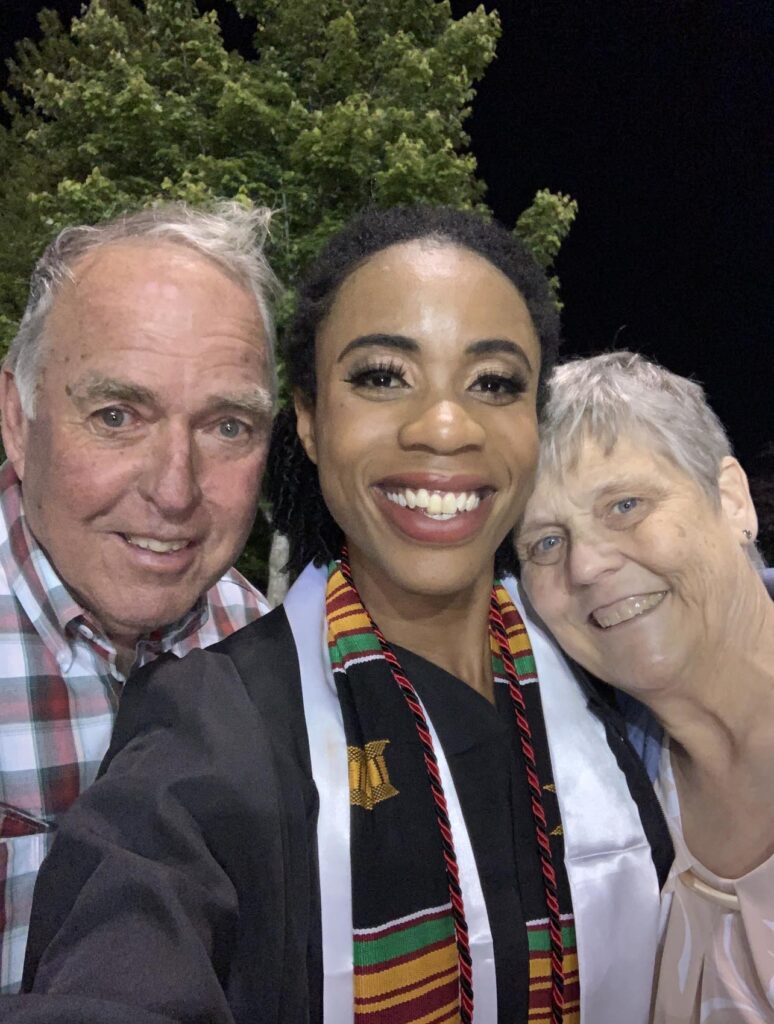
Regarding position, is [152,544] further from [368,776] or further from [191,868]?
[191,868]

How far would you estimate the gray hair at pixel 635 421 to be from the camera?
183cm

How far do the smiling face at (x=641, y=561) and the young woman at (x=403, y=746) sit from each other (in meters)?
0.14

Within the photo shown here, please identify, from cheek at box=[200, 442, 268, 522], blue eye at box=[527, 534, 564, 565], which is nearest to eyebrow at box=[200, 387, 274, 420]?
cheek at box=[200, 442, 268, 522]

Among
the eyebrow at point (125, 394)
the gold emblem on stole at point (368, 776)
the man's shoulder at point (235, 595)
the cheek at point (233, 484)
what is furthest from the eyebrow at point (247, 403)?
the gold emblem on stole at point (368, 776)

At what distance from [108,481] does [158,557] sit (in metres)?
0.23

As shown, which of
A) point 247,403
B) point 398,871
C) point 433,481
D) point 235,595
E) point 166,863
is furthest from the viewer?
point 235,595

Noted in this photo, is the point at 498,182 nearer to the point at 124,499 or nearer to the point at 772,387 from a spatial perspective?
the point at 772,387

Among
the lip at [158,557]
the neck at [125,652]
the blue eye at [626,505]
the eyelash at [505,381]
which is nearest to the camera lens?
the eyelash at [505,381]

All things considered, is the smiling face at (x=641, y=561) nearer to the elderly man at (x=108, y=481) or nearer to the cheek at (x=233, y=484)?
the cheek at (x=233, y=484)

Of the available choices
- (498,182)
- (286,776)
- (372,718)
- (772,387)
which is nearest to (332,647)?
(372,718)

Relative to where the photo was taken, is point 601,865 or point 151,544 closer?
point 601,865

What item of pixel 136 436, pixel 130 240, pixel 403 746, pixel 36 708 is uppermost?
pixel 130 240

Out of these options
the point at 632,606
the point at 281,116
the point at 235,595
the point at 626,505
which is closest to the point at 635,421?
the point at 626,505

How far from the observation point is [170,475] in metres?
1.85
